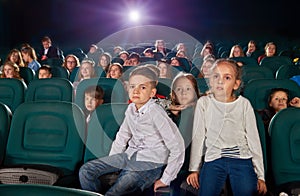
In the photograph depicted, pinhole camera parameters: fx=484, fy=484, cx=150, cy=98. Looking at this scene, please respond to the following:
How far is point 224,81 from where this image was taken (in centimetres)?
274

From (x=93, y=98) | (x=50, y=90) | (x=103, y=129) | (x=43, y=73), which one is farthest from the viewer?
(x=43, y=73)

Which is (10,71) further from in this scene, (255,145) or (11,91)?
(255,145)

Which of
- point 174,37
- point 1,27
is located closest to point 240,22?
point 174,37

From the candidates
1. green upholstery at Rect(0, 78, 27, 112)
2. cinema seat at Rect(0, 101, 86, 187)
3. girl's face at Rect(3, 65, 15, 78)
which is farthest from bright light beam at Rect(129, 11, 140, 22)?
cinema seat at Rect(0, 101, 86, 187)

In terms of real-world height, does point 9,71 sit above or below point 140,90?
above

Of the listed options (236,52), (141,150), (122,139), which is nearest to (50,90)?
(122,139)

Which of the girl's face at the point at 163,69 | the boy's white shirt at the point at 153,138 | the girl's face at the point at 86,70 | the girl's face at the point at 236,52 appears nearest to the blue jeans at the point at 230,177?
the boy's white shirt at the point at 153,138

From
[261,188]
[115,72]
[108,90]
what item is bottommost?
[261,188]

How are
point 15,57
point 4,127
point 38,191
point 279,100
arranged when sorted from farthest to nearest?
point 15,57, point 279,100, point 4,127, point 38,191

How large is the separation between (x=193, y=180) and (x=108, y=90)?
1524 millimetres

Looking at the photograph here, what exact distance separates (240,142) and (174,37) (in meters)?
15.2

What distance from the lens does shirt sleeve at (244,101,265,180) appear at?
264cm

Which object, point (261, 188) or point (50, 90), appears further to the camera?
point (50, 90)

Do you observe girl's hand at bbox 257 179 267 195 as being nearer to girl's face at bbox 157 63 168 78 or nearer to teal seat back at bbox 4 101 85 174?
teal seat back at bbox 4 101 85 174
